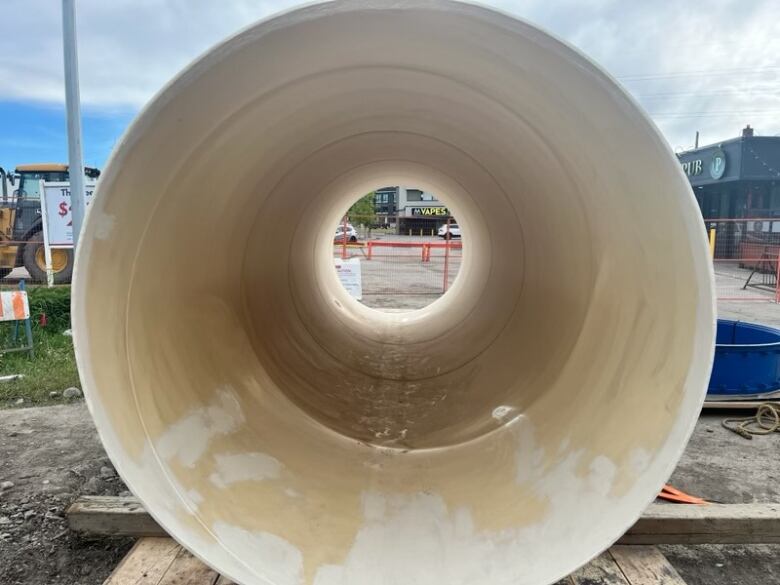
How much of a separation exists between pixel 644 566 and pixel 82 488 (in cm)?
299

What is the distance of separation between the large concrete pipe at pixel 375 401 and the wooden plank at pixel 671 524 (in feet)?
2.39

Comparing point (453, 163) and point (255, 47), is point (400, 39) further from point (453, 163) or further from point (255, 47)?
point (453, 163)

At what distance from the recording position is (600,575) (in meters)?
2.54

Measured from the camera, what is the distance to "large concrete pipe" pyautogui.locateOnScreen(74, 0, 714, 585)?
1.71 meters

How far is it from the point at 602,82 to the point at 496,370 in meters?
2.30

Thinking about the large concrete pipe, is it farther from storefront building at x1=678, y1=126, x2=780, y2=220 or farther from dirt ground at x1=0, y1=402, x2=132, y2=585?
storefront building at x1=678, y1=126, x2=780, y2=220

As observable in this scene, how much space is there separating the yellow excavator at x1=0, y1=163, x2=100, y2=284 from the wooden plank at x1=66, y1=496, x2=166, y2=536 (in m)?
9.73

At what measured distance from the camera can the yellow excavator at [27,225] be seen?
12.3 m

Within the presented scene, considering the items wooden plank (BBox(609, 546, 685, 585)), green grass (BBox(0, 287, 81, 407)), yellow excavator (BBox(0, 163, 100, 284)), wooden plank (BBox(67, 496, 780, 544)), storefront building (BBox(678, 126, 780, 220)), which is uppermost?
storefront building (BBox(678, 126, 780, 220))

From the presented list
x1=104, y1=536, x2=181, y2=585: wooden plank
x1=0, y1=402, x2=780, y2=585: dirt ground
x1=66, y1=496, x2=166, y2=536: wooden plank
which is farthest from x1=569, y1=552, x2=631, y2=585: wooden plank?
x1=66, y1=496, x2=166, y2=536: wooden plank

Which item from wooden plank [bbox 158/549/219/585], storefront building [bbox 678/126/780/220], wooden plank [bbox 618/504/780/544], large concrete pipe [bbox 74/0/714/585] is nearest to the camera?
large concrete pipe [bbox 74/0/714/585]

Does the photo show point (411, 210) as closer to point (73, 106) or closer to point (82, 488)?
point (73, 106)

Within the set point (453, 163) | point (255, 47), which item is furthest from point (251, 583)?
point (453, 163)

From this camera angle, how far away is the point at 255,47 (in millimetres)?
1695
